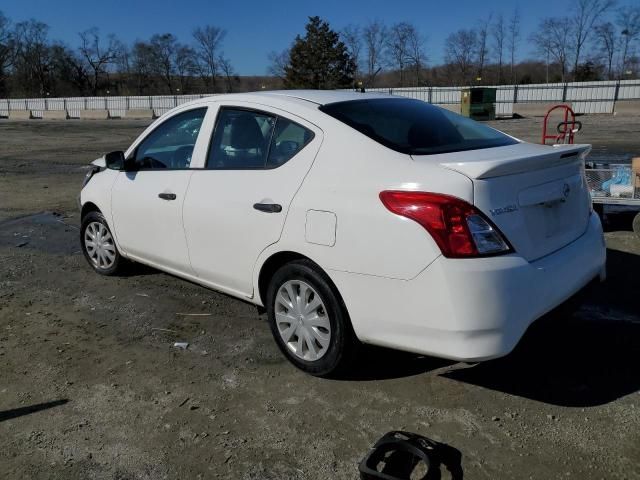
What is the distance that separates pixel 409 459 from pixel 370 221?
1156mm

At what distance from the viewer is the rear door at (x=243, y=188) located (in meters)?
3.42

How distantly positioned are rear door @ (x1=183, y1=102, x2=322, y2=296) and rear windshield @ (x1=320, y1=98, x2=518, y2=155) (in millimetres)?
297

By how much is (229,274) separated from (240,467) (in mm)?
1442

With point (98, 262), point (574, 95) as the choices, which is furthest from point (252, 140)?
point (574, 95)

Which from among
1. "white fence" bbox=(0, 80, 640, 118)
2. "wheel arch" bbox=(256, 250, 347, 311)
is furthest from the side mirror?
"white fence" bbox=(0, 80, 640, 118)

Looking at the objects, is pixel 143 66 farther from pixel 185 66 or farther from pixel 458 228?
pixel 458 228

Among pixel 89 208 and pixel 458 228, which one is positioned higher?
pixel 458 228

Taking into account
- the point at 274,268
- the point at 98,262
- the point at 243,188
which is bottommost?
the point at 98,262

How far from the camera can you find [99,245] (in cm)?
546

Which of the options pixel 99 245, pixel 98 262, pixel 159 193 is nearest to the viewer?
pixel 159 193

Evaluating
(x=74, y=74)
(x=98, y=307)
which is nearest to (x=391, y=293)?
(x=98, y=307)

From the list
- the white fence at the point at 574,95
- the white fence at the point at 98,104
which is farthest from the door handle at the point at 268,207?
the white fence at the point at 98,104

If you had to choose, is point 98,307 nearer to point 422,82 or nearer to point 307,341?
point 307,341

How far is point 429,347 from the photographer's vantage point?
2883 millimetres
